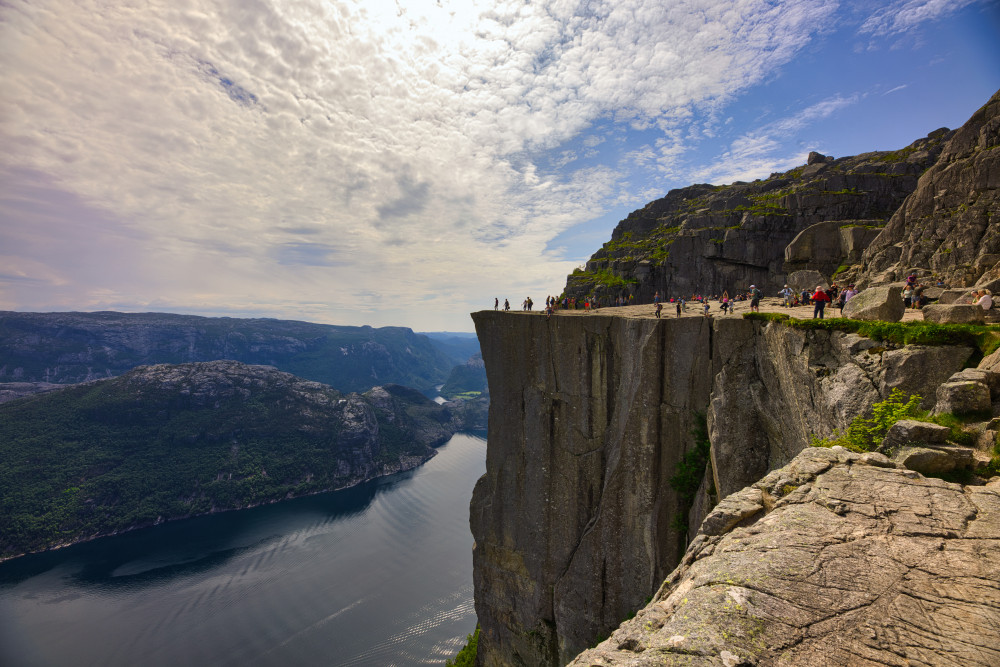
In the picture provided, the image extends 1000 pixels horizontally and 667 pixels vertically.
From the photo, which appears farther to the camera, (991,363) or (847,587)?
(991,363)

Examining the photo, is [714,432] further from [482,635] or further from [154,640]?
[154,640]

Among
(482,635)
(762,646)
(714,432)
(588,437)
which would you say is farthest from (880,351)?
(482,635)

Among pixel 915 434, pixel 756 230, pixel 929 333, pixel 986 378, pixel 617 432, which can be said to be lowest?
pixel 617 432

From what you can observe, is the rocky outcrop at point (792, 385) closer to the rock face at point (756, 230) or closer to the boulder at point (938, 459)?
the boulder at point (938, 459)

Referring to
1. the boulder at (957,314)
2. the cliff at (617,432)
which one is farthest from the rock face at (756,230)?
the boulder at (957,314)

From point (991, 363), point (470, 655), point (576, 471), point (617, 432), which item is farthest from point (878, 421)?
point (470, 655)

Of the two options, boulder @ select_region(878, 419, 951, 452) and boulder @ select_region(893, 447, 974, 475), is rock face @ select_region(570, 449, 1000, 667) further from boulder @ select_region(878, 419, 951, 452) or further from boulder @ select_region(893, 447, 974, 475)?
boulder @ select_region(878, 419, 951, 452)

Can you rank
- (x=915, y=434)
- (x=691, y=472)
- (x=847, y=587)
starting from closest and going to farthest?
1. (x=847, y=587)
2. (x=915, y=434)
3. (x=691, y=472)

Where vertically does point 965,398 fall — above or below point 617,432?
above

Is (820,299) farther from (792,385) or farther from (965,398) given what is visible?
(965,398)
